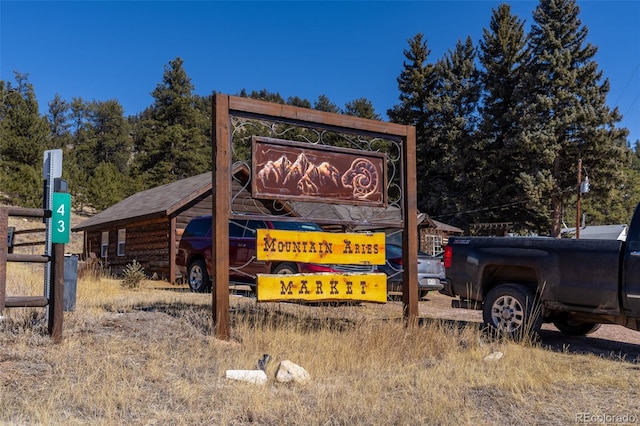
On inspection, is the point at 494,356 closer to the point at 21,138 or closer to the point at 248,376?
the point at 248,376

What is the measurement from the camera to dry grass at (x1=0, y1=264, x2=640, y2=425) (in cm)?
468

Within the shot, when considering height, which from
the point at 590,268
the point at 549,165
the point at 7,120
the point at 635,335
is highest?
the point at 7,120

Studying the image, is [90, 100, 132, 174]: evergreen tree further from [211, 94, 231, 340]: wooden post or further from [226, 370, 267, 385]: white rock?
[226, 370, 267, 385]: white rock

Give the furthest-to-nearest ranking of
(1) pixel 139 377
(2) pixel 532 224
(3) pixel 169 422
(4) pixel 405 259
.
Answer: (2) pixel 532 224 < (4) pixel 405 259 < (1) pixel 139 377 < (3) pixel 169 422

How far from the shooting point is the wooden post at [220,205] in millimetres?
7734

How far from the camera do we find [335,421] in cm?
456

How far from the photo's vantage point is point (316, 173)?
888 cm

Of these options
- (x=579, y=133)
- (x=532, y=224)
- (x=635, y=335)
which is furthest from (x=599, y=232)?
(x=635, y=335)

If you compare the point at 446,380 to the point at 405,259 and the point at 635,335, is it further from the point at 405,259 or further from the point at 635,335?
the point at 635,335

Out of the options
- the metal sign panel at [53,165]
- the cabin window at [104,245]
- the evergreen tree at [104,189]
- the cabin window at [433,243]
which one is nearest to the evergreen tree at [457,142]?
the cabin window at [433,243]

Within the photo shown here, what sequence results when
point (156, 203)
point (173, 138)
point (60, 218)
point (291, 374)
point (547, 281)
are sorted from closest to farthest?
point (291, 374) < point (60, 218) < point (547, 281) < point (156, 203) < point (173, 138)

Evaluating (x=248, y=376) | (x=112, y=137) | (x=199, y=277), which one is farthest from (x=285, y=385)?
(x=112, y=137)

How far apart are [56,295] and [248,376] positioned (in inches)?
103

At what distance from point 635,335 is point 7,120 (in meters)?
42.4
